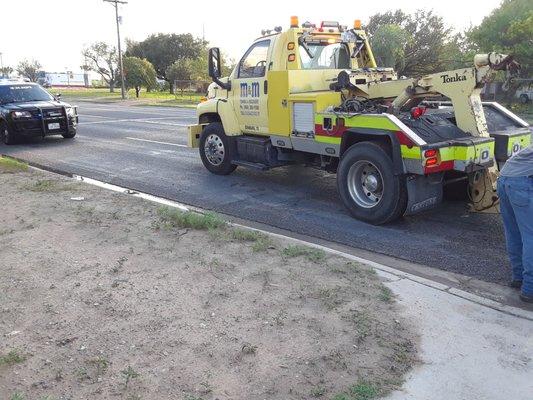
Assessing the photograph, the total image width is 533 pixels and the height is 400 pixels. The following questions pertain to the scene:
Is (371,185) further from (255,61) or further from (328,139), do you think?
(255,61)

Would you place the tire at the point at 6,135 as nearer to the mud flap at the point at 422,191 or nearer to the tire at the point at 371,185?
the tire at the point at 371,185

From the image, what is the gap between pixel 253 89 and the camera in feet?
27.2

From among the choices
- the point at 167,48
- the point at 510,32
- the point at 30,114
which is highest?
the point at 167,48

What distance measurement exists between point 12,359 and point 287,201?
4.96m

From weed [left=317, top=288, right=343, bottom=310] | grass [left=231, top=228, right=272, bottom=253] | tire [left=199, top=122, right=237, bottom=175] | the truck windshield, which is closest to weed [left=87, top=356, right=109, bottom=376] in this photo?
weed [left=317, top=288, right=343, bottom=310]

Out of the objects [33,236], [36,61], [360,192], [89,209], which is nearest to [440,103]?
[360,192]

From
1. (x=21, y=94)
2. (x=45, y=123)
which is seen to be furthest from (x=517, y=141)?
(x=21, y=94)

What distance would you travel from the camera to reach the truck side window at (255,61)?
8.15 meters

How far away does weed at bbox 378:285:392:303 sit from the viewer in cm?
418

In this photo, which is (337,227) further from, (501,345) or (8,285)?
(8,285)

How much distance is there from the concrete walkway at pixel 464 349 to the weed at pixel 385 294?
7 centimetres

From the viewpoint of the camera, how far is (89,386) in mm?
3117

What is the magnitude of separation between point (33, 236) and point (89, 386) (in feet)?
10.7

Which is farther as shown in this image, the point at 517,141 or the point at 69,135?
the point at 69,135
